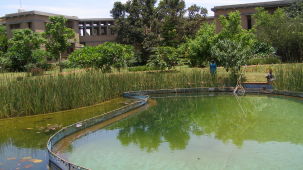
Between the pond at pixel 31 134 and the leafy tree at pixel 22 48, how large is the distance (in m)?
13.5

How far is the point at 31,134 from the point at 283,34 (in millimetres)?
14399

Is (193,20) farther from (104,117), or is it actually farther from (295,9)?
(104,117)

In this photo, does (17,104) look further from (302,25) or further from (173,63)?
(302,25)

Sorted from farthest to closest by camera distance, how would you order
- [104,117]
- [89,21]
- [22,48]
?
[89,21] < [22,48] < [104,117]

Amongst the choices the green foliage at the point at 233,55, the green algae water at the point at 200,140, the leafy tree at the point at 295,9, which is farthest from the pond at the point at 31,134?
the leafy tree at the point at 295,9

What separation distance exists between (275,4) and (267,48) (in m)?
6.14

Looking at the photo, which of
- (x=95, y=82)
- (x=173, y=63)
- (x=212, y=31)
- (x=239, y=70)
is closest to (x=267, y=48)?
(x=212, y=31)

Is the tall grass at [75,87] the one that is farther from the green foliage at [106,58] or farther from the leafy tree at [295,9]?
the leafy tree at [295,9]

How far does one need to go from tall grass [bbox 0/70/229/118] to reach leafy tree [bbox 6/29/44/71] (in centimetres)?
1219

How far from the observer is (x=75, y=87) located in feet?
32.9

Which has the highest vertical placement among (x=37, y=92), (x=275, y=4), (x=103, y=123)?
(x=275, y=4)

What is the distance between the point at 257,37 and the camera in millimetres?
19312

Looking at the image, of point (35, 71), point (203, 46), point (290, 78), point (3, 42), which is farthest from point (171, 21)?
point (290, 78)

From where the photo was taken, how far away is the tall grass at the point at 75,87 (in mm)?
9000
